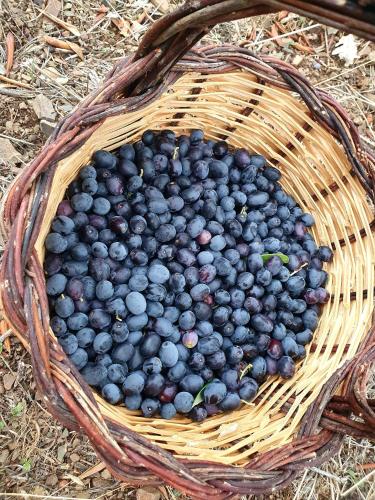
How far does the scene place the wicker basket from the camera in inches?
43.8

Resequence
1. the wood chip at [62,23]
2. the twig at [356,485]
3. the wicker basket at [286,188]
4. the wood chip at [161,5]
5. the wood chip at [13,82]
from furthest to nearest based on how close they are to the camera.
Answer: the wood chip at [161,5]
the wood chip at [62,23]
the wood chip at [13,82]
the twig at [356,485]
the wicker basket at [286,188]

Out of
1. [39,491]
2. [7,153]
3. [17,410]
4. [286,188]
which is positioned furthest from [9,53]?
[39,491]

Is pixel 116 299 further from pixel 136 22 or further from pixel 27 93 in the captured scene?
pixel 136 22

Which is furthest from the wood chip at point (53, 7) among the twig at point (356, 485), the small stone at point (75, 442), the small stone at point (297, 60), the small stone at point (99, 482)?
the twig at point (356, 485)

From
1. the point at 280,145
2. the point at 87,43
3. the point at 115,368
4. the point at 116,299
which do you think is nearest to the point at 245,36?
the point at 87,43

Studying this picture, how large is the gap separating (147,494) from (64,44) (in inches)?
57.1

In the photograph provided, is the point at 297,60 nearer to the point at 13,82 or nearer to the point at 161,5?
the point at 161,5

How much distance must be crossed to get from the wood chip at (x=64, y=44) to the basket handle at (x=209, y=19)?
2.63ft

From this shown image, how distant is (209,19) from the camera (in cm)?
103

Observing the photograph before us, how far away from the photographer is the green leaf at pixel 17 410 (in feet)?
5.38

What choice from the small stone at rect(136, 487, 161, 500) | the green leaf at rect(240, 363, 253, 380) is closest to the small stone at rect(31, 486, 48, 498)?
the small stone at rect(136, 487, 161, 500)

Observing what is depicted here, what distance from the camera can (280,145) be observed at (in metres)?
1.70

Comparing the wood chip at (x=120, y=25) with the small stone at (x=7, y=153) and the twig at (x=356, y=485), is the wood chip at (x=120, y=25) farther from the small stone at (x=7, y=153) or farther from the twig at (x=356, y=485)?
the twig at (x=356, y=485)

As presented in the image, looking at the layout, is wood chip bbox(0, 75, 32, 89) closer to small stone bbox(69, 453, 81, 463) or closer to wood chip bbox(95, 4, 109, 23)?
wood chip bbox(95, 4, 109, 23)
